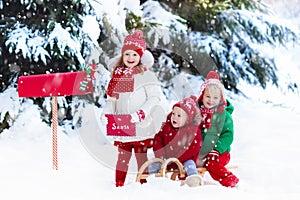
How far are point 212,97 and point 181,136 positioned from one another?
1.49ft

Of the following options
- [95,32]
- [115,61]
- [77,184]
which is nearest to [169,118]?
[115,61]

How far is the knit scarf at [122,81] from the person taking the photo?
361 centimetres

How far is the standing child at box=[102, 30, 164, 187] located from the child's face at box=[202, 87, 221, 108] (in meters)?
0.44

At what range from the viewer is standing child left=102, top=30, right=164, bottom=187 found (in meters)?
3.61

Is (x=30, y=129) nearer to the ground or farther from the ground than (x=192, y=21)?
nearer to the ground

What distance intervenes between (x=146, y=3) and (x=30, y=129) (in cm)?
238

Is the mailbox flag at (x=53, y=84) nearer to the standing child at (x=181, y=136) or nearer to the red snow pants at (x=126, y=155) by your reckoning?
the red snow pants at (x=126, y=155)

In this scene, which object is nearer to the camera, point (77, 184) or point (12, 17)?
point (77, 184)

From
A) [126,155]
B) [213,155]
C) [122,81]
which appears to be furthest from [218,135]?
[122,81]

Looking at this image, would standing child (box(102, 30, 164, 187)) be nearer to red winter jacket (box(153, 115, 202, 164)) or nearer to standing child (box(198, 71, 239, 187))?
red winter jacket (box(153, 115, 202, 164))

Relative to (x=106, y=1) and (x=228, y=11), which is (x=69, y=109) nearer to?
(x=106, y=1)

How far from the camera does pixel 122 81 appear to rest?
3617 mm

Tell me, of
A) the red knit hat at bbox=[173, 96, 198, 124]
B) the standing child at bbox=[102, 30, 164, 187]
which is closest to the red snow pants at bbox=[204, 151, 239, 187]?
the red knit hat at bbox=[173, 96, 198, 124]

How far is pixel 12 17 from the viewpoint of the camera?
5414 millimetres
